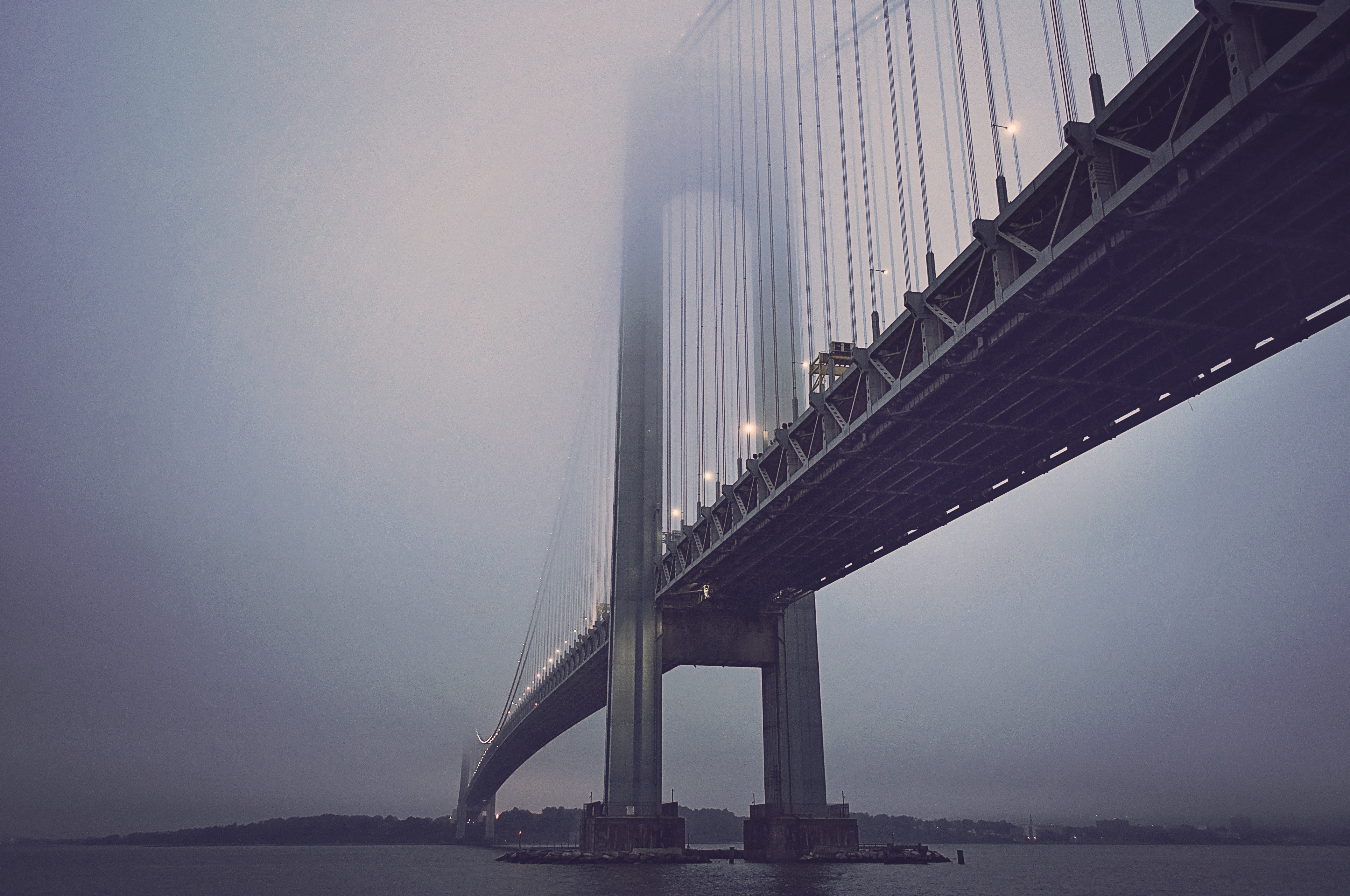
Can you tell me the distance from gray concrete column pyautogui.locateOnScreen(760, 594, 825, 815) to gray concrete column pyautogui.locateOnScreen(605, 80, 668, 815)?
17.2 ft

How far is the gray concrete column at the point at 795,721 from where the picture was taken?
44531 millimetres

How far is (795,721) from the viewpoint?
4541cm

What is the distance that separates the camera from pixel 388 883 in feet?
166

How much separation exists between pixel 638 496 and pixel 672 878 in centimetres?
1845

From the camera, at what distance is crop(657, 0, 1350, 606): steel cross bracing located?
12773mm

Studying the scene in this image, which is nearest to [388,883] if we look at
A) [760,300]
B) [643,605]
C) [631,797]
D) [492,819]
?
[631,797]

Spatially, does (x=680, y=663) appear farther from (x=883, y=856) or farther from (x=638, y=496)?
(x=883, y=856)

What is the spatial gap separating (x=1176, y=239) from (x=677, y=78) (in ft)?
165

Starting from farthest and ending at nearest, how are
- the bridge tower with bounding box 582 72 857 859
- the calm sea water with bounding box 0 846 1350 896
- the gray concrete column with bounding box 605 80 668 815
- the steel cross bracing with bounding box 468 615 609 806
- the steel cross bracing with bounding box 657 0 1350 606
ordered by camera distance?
the steel cross bracing with bounding box 468 615 609 806 → the gray concrete column with bounding box 605 80 668 815 → the bridge tower with bounding box 582 72 857 859 → the calm sea water with bounding box 0 846 1350 896 → the steel cross bracing with bounding box 657 0 1350 606

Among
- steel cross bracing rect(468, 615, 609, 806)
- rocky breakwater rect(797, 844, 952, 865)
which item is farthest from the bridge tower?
steel cross bracing rect(468, 615, 609, 806)

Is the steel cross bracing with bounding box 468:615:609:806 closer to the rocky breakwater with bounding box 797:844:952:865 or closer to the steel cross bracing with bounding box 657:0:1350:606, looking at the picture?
the rocky breakwater with bounding box 797:844:952:865

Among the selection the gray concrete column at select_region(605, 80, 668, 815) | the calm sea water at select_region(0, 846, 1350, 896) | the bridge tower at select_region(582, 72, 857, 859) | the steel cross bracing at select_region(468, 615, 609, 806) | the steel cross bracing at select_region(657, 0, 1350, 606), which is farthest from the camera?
the steel cross bracing at select_region(468, 615, 609, 806)

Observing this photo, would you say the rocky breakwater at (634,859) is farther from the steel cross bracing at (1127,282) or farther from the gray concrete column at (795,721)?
the steel cross bracing at (1127,282)

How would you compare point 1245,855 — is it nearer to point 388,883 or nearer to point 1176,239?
point 388,883
